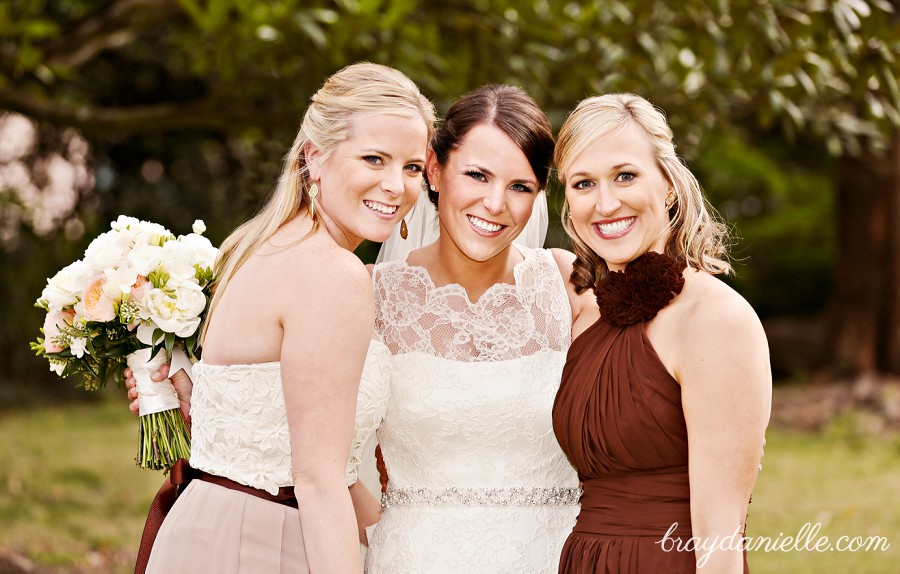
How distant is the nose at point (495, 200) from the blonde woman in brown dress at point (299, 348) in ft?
1.11

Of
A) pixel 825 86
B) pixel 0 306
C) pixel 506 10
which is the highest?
pixel 506 10

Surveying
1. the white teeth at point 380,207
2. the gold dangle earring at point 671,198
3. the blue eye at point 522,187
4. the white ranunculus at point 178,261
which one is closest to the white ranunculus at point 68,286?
the white ranunculus at point 178,261

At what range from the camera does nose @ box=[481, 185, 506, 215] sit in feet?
10.8

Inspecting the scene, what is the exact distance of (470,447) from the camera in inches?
132

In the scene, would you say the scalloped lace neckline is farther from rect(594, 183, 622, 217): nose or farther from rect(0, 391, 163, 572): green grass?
rect(0, 391, 163, 572): green grass

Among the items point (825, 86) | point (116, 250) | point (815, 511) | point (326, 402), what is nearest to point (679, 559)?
point (326, 402)

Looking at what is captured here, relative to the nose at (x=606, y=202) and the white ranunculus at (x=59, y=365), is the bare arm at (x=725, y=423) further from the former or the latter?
the white ranunculus at (x=59, y=365)

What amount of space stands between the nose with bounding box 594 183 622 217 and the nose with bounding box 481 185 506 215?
393 mm

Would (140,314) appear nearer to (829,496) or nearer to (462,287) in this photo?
(462,287)

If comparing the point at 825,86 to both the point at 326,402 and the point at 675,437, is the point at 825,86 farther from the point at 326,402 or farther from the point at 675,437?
the point at 326,402

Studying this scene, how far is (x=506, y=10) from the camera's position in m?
5.82

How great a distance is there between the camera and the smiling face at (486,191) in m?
3.35

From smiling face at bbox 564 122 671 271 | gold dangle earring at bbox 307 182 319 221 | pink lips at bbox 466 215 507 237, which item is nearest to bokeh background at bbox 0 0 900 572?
smiling face at bbox 564 122 671 271

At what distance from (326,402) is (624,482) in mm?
902
